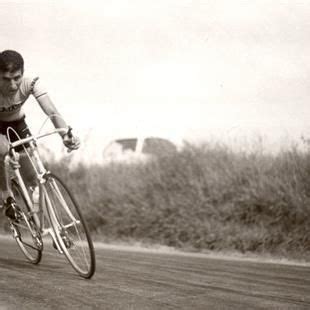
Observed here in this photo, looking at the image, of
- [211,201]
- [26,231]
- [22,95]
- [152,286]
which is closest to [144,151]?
[211,201]

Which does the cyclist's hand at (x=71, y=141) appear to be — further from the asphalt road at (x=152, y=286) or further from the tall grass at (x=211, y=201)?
the tall grass at (x=211, y=201)

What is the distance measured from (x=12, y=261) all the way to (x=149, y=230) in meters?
6.84

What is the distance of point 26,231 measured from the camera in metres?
7.70

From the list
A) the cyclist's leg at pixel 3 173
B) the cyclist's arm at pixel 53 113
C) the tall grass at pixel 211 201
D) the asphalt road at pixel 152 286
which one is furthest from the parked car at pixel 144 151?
the cyclist's arm at pixel 53 113

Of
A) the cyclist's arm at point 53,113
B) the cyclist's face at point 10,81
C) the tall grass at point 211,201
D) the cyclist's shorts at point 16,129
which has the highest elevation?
the cyclist's face at point 10,81

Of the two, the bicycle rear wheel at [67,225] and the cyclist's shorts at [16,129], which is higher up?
the cyclist's shorts at [16,129]

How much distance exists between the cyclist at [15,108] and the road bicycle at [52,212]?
0.10m

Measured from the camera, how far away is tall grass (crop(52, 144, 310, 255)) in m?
12.5

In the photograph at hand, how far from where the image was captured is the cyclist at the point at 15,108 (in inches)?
268

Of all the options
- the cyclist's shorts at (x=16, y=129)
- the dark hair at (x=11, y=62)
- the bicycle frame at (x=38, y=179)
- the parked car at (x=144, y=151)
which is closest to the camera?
the dark hair at (x=11, y=62)

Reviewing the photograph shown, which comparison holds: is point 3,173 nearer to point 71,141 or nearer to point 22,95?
point 22,95

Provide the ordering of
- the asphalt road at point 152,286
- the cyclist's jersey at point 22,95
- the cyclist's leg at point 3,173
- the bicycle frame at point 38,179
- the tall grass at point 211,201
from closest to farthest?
the asphalt road at point 152,286 < the bicycle frame at point 38,179 < the cyclist's jersey at point 22,95 < the cyclist's leg at point 3,173 < the tall grass at point 211,201

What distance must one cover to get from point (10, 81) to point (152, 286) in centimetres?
247

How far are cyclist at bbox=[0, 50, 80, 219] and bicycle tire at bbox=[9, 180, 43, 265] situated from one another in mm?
83
